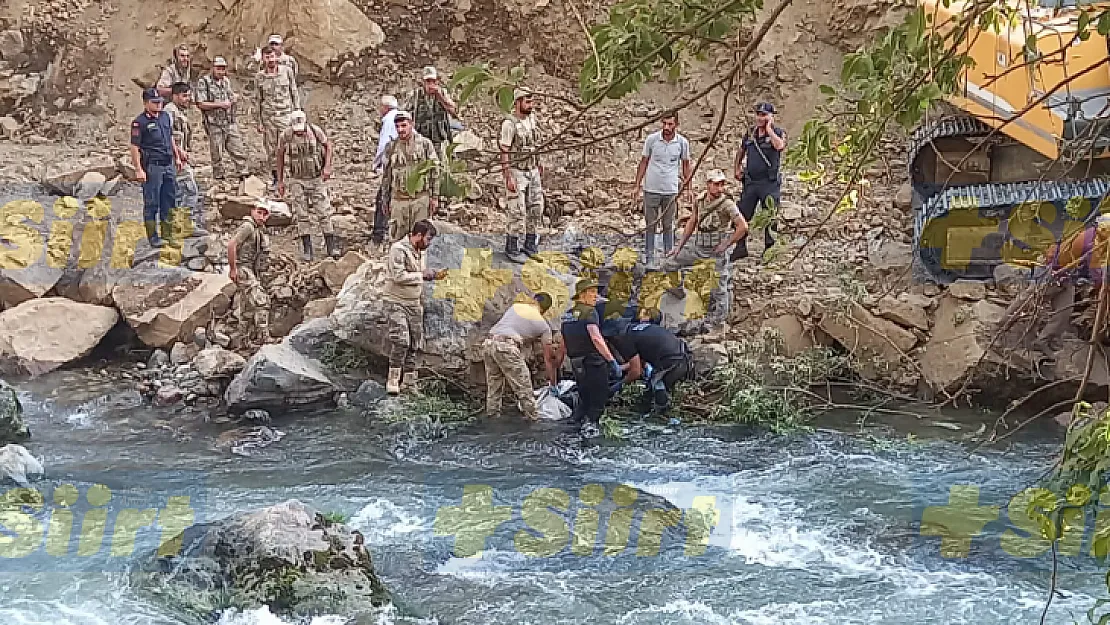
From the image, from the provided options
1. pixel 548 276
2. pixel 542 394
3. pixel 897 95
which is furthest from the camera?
pixel 548 276

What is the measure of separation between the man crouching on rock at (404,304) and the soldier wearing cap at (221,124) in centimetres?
399

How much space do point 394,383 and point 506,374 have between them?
1035mm

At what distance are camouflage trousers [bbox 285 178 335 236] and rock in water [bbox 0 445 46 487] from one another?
3.74 metres

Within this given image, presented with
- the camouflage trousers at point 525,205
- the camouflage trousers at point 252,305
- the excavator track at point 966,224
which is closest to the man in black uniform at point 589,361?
the camouflage trousers at point 525,205

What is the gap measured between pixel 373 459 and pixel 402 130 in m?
2.97

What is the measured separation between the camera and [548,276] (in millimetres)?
9906

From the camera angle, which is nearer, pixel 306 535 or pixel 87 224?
pixel 306 535

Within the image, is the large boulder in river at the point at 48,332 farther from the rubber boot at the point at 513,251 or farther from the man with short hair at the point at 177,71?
the rubber boot at the point at 513,251

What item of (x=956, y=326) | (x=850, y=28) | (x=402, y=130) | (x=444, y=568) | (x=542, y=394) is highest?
(x=850, y=28)

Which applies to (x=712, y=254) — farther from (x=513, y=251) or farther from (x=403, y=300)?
(x=403, y=300)

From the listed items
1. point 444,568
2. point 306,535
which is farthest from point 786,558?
point 306,535

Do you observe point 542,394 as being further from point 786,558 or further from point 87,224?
point 87,224

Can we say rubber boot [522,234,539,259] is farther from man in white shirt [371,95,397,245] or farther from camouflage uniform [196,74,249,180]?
camouflage uniform [196,74,249,180]

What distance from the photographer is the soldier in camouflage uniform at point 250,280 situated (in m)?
10.5
